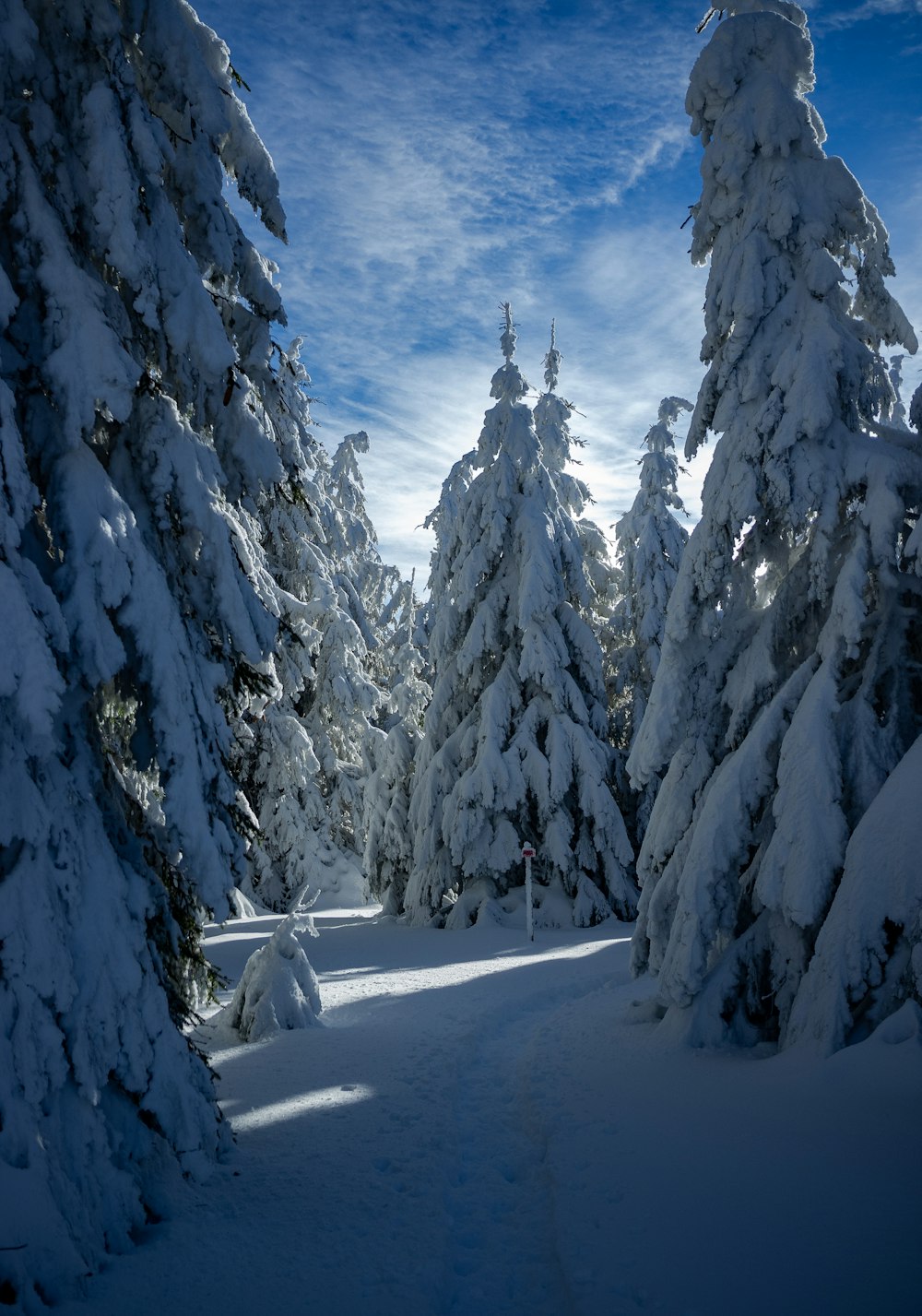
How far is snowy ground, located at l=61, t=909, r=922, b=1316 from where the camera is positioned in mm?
3908

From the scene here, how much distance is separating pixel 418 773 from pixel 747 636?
36.2ft

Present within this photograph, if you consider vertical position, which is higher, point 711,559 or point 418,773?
point 711,559

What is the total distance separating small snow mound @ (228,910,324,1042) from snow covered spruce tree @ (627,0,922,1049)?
3764 mm

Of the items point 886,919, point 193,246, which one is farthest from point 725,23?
point 886,919

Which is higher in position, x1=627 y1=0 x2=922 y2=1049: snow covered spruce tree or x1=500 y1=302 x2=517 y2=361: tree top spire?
x1=500 y1=302 x2=517 y2=361: tree top spire

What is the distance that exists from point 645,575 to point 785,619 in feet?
43.9

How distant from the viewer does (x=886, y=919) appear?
19.1 ft

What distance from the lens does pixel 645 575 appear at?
21156 mm

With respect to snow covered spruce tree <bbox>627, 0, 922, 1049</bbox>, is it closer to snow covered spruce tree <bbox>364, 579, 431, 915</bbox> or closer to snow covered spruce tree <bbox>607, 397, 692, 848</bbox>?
snow covered spruce tree <bbox>364, 579, 431, 915</bbox>

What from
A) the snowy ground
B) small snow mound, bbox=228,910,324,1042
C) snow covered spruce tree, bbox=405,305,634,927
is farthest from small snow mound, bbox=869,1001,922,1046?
snow covered spruce tree, bbox=405,305,634,927

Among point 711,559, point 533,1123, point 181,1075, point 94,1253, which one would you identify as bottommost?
point 533,1123

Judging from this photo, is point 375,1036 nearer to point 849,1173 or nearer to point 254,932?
point 849,1173

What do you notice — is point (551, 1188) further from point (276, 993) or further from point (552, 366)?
point (552, 366)

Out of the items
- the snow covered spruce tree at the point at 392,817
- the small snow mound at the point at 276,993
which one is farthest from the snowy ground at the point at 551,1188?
the snow covered spruce tree at the point at 392,817
